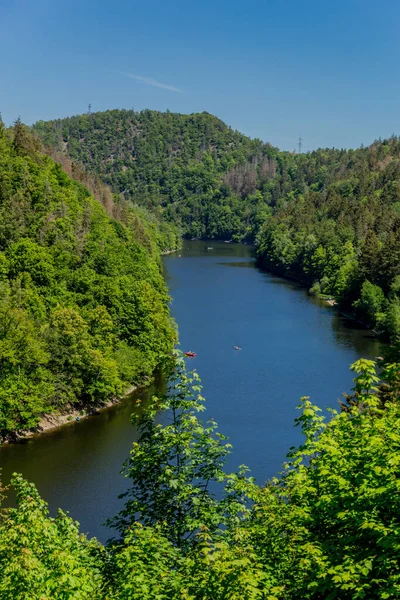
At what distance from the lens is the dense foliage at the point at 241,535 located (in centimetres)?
1010

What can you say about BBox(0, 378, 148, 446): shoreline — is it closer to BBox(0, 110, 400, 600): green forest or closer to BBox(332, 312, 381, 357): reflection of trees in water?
BBox(0, 110, 400, 600): green forest

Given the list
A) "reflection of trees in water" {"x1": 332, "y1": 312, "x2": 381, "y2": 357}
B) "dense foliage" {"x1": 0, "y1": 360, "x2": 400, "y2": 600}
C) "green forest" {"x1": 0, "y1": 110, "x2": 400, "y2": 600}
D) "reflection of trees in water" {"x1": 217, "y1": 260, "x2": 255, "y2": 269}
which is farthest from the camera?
"reflection of trees in water" {"x1": 217, "y1": 260, "x2": 255, "y2": 269}

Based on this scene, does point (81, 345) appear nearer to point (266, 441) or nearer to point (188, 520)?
point (266, 441)

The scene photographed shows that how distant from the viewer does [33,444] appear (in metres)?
42.2

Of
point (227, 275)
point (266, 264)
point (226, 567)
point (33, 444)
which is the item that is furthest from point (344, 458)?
point (266, 264)

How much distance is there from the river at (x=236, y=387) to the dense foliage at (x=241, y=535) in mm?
15630

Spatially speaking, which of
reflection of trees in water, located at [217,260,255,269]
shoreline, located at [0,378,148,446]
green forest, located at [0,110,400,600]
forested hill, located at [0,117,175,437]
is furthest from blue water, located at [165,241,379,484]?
reflection of trees in water, located at [217,260,255,269]

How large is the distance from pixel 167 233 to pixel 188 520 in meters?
163

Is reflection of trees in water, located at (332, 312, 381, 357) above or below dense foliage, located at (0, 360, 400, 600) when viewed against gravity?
below

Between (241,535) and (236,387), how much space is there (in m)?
42.6

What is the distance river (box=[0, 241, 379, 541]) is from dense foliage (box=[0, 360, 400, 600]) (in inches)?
615

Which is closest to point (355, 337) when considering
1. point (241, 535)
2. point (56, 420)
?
point (56, 420)

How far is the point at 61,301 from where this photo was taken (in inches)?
2149

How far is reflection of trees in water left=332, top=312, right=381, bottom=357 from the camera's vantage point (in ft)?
223
